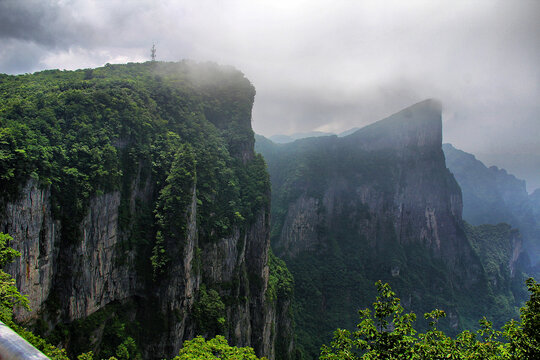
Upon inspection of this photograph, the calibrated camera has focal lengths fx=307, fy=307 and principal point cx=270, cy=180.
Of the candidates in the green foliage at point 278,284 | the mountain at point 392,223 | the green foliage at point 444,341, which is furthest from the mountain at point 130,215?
the mountain at point 392,223

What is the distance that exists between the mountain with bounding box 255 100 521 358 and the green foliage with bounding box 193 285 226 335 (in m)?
50.2

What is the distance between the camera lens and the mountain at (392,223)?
3209 inches

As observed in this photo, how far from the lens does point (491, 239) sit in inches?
4267

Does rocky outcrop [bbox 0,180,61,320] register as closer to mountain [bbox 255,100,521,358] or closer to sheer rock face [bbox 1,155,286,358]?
sheer rock face [bbox 1,155,286,358]

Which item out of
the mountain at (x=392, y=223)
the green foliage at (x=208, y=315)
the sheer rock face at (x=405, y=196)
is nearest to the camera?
the green foliage at (x=208, y=315)

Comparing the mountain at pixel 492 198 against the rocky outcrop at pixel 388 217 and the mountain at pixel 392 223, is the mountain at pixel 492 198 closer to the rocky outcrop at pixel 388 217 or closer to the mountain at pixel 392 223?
the mountain at pixel 392 223

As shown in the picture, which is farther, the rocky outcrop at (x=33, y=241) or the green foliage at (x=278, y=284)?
the green foliage at (x=278, y=284)

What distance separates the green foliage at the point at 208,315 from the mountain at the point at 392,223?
5017 centimetres

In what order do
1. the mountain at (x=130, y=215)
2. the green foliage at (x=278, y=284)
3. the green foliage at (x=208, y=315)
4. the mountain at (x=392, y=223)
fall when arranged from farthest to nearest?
the mountain at (x=392, y=223)
the green foliage at (x=278, y=284)
the green foliage at (x=208, y=315)
the mountain at (x=130, y=215)

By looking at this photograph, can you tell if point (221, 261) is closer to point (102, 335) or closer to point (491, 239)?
point (102, 335)

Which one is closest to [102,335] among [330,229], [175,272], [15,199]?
[175,272]

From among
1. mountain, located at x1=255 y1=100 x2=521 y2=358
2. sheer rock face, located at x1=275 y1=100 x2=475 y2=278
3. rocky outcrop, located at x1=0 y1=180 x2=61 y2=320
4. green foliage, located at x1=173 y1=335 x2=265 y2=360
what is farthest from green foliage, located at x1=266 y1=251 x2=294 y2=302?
sheer rock face, located at x1=275 y1=100 x2=475 y2=278

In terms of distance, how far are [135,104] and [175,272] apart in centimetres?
1642

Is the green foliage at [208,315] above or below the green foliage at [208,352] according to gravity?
below
